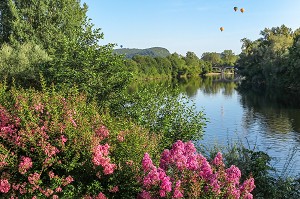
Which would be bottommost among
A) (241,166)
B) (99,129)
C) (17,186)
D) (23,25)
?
(241,166)

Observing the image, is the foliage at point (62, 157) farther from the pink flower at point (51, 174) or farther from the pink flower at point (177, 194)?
the pink flower at point (177, 194)

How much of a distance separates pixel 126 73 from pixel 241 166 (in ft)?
29.1

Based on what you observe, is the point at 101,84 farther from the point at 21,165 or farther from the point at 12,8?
the point at 12,8

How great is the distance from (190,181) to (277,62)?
7418 cm

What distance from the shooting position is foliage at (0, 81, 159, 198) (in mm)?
7199

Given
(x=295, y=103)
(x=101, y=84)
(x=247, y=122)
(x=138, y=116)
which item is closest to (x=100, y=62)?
(x=101, y=84)

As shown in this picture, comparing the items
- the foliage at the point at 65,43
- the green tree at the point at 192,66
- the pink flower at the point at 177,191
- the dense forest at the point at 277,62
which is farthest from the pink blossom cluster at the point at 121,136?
the green tree at the point at 192,66

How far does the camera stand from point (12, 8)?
2991 centimetres

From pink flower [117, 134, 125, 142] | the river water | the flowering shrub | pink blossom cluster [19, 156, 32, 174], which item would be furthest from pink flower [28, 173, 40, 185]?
the river water

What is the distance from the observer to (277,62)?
74562 millimetres

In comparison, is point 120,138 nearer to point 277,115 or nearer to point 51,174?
point 51,174

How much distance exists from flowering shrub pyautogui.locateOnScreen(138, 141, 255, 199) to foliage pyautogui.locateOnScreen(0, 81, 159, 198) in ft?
2.87

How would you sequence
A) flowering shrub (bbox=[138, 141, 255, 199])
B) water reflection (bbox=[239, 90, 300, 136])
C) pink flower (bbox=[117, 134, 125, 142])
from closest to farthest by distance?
flowering shrub (bbox=[138, 141, 255, 199]), pink flower (bbox=[117, 134, 125, 142]), water reflection (bbox=[239, 90, 300, 136])

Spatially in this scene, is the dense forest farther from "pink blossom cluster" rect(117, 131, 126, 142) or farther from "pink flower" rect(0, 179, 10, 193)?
"pink flower" rect(0, 179, 10, 193)
